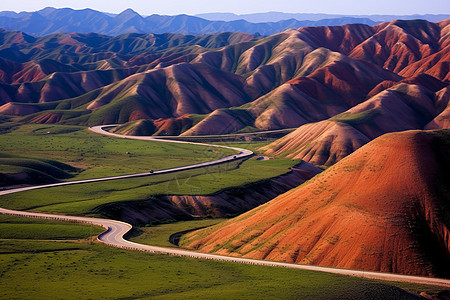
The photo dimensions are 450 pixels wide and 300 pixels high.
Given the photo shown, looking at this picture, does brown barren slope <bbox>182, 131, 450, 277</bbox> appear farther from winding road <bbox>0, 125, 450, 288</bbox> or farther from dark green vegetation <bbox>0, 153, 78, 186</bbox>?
dark green vegetation <bbox>0, 153, 78, 186</bbox>

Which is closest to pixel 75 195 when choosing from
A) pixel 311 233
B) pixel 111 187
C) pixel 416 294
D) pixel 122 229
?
pixel 111 187

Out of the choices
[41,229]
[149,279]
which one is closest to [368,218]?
[149,279]

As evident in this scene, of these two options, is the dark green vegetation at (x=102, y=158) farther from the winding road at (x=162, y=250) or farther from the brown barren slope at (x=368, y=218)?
the brown barren slope at (x=368, y=218)

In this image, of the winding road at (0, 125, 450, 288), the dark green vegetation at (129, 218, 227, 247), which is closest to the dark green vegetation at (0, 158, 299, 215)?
the winding road at (0, 125, 450, 288)

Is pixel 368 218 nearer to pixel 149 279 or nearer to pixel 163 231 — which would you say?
pixel 149 279

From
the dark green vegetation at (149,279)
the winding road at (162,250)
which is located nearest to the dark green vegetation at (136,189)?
the winding road at (162,250)
